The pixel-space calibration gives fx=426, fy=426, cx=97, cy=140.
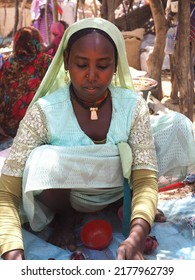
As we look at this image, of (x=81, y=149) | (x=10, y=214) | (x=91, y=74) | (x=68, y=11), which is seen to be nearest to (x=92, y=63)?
(x=91, y=74)

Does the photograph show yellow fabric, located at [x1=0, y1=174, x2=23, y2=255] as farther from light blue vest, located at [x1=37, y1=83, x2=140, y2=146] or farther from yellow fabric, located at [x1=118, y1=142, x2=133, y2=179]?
yellow fabric, located at [x1=118, y1=142, x2=133, y2=179]

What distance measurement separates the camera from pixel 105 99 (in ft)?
6.40

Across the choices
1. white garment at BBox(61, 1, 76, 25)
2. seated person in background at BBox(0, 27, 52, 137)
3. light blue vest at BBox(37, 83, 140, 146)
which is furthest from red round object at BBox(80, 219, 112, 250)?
white garment at BBox(61, 1, 76, 25)

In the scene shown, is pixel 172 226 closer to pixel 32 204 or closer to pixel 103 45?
pixel 32 204

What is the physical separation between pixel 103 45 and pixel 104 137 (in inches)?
16.5

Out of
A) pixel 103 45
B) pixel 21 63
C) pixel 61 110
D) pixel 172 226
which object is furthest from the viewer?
pixel 21 63

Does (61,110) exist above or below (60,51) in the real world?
below

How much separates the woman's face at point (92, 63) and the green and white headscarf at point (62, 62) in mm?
53

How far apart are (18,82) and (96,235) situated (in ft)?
6.23

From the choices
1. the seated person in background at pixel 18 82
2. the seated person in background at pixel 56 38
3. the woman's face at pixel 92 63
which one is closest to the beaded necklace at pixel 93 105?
the woman's face at pixel 92 63

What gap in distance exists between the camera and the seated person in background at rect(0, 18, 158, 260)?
1723mm
